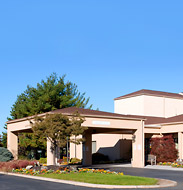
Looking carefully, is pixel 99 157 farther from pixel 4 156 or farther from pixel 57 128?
pixel 57 128

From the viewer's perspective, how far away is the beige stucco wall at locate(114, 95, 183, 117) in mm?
45531

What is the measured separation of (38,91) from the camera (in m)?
46.4

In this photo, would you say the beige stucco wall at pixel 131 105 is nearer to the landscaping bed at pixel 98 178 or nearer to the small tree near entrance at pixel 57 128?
the small tree near entrance at pixel 57 128

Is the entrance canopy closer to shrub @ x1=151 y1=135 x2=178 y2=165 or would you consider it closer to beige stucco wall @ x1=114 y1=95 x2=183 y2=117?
shrub @ x1=151 y1=135 x2=178 y2=165

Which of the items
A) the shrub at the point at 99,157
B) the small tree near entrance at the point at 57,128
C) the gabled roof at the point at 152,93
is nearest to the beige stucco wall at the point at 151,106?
the gabled roof at the point at 152,93

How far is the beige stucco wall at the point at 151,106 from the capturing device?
4553 cm

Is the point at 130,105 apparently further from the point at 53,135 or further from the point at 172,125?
the point at 53,135

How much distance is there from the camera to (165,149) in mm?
33562

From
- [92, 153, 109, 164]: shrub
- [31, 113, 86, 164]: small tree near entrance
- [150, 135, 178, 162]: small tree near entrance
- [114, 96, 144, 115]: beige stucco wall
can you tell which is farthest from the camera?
[114, 96, 144, 115]: beige stucco wall

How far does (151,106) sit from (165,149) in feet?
42.2

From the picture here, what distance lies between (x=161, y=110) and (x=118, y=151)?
1037 cm

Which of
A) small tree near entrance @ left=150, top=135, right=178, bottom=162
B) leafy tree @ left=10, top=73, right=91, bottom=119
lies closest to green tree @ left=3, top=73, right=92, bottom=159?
leafy tree @ left=10, top=73, right=91, bottom=119

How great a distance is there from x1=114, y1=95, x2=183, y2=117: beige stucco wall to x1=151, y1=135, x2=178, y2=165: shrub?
1083 centimetres

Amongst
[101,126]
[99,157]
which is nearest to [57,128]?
[101,126]
